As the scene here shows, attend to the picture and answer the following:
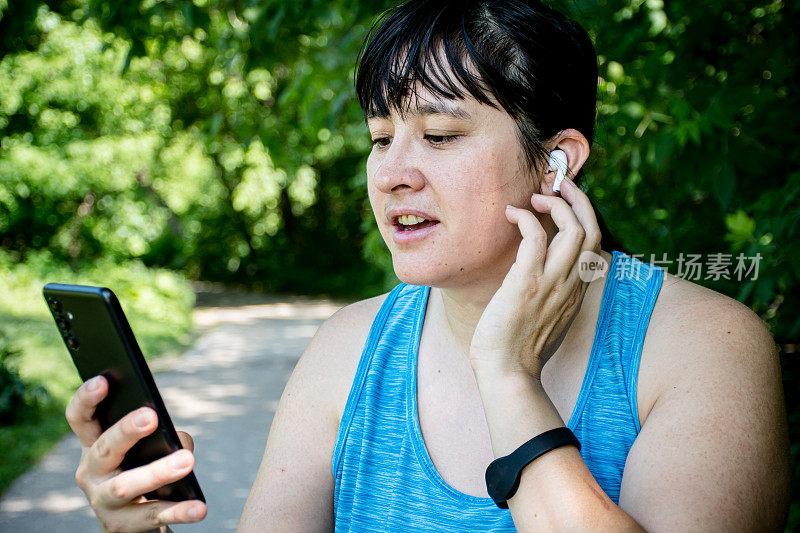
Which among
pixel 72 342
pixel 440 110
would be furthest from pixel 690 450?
pixel 72 342

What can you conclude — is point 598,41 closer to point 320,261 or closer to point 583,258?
point 583,258

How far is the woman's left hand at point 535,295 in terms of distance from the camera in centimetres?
155

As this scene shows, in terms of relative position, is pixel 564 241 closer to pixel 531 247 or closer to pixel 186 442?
pixel 531 247

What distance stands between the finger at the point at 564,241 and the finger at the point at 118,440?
91 centimetres

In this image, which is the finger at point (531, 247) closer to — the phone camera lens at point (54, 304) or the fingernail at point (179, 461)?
the fingernail at point (179, 461)

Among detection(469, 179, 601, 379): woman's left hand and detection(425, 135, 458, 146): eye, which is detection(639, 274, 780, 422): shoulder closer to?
detection(469, 179, 601, 379): woman's left hand

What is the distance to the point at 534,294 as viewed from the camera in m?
1.61

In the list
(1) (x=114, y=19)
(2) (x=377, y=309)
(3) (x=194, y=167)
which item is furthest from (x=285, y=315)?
(2) (x=377, y=309)

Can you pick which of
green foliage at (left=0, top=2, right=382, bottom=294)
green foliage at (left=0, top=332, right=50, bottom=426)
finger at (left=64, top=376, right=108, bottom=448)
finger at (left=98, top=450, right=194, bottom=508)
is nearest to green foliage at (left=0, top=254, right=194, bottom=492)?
green foliage at (left=0, top=332, right=50, bottom=426)

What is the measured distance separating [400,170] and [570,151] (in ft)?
1.56

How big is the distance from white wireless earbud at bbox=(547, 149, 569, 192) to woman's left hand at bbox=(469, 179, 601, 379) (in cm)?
7

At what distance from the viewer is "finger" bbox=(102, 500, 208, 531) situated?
4.76ft

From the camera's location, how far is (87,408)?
1484 millimetres

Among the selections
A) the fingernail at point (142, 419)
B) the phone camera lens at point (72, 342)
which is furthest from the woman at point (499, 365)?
the phone camera lens at point (72, 342)
